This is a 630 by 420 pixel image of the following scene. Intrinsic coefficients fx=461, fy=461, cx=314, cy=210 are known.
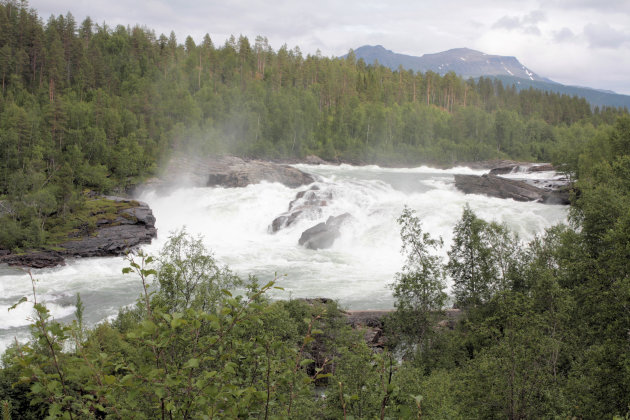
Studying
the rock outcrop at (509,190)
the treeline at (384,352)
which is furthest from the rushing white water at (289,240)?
the treeline at (384,352)

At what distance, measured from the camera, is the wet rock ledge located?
105 ft

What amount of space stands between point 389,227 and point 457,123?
69.0m

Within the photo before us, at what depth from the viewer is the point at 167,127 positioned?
73.2 meters

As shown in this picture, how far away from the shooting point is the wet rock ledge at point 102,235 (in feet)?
105

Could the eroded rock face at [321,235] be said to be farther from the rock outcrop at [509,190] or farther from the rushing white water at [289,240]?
the rock outcrop at [509,190]

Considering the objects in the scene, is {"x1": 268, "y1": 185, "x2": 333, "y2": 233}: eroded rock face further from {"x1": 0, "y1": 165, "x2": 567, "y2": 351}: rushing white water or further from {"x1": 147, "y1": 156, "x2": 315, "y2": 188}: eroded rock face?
{"x1": 147, "y1": 156, "x2": 315, "y2": 188}: eroded rock face

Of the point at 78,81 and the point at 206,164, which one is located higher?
the point at 78,81

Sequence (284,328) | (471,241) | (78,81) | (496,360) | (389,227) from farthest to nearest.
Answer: (78,81)
(389,227)
(471,241)
(284,328)
(496,360)

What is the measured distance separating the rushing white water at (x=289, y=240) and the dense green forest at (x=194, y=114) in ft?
23.1

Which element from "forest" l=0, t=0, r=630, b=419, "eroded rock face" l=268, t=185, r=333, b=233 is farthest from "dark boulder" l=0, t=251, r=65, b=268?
"eroded rock face" l=268, t=185, r=333, b=233

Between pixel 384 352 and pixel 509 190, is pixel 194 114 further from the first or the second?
pixel 384 352

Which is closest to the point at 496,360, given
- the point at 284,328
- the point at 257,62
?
the point at 284,328

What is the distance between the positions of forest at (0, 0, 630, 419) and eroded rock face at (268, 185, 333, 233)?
388 inches

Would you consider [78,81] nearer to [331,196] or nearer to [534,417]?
[331,196]
